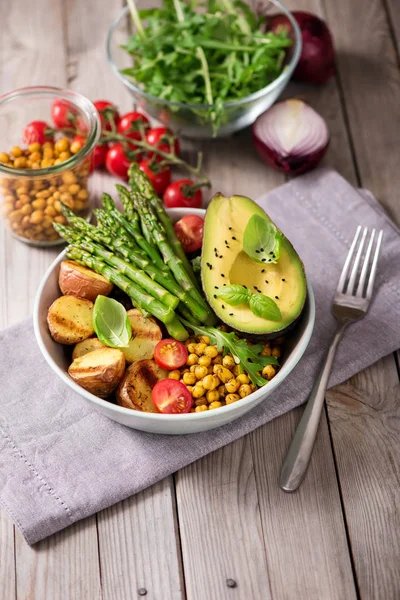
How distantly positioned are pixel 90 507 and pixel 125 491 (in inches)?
3.5

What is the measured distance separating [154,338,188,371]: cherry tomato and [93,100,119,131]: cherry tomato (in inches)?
40.1

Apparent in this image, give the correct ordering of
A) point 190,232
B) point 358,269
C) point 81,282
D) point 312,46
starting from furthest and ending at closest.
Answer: point 312,46, point 358,269, point 190,232, point 81,282

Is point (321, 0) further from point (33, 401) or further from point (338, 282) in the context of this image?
point (33, 401)

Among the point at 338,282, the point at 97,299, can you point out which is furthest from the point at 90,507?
the point at 338,282

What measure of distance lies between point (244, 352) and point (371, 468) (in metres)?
0.45

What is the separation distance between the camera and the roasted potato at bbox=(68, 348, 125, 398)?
167 cm

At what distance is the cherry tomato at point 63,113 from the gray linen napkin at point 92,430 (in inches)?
28.0

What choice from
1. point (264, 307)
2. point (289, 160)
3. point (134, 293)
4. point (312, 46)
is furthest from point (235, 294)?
point (312, 46)

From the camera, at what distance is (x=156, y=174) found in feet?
7.67

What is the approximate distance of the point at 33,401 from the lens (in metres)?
1.88

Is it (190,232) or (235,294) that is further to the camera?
(190,232)

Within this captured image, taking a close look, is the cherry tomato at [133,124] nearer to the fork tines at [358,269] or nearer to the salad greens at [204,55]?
the salad greens at [204,55]

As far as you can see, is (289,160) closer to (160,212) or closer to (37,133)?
(160,212)

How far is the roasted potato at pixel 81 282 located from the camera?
1823mm
